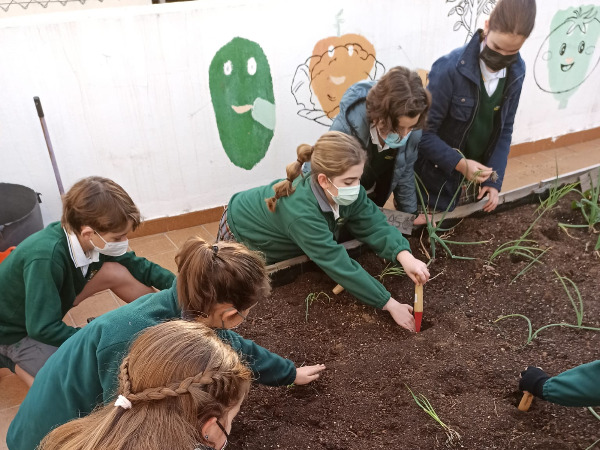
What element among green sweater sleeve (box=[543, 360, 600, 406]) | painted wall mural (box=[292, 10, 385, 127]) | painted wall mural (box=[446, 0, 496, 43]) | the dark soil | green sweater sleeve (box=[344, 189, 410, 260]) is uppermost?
painted wall mural (box=[446, 0, 496, 43])

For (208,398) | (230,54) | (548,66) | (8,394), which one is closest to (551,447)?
(208,398)

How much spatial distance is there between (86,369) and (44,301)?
0.60 metres

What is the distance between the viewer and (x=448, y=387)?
5.57ft

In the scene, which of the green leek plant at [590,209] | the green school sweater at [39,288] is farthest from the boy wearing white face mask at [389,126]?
the green school sweater at [39,288]

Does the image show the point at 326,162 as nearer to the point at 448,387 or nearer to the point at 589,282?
the point at 448,387

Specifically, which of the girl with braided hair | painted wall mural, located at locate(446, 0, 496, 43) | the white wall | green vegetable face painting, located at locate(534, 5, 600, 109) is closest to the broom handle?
the white wall

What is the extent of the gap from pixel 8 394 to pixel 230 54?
2.12m

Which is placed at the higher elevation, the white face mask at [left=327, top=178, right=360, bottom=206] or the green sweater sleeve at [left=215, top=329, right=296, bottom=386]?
the white face mask at [left=327, top=178, right=360, bottom=206]

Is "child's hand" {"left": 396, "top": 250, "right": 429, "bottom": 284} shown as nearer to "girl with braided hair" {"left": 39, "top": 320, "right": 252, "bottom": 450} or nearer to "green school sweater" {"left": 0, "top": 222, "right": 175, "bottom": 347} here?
"girl with braided hair" {"left": 39, "top": 320, "right": 252, "bottom": 450}

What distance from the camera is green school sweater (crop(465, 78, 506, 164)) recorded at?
2.42 meters

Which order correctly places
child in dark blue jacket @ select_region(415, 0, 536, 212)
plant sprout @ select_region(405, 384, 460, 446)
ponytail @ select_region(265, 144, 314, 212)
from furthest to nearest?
child in dark blue jacket @ select_region(415, 0, 536, 212) < ponytail @ select_region(265, 144, 314, 212) < plant sprout @ select_region(405, 384, 460, 446)

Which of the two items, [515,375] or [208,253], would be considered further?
[515,375]

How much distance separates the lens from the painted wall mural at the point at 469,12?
366 cm

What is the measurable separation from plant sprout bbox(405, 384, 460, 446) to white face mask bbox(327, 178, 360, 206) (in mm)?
707
